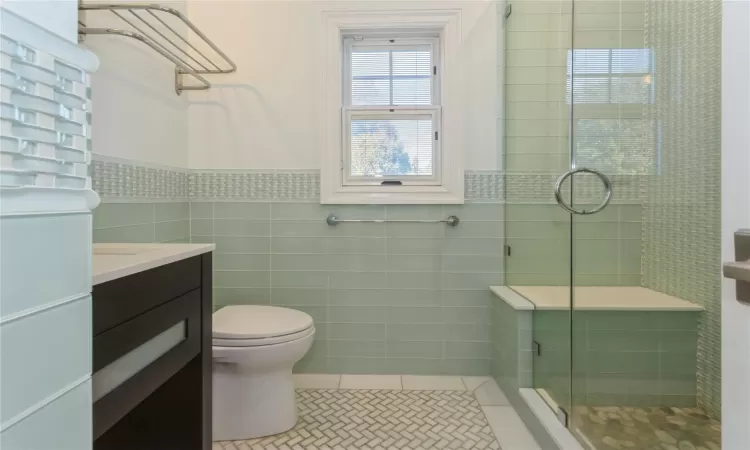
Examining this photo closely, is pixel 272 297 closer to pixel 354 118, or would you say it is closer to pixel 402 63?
pixel 354 118

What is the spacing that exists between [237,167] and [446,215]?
1.10 metres

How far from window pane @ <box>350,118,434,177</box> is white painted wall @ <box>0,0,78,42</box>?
1845mm

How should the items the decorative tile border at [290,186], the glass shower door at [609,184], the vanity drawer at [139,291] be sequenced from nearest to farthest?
the vanity drawer at [139,291]
the glass shower door at [609,184]
the decorative tile border at [290,186]

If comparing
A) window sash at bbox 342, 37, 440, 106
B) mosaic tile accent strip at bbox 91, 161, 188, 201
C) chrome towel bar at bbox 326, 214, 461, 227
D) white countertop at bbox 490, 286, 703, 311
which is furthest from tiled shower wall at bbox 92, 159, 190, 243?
white countertop at bbox 490, 286, 703, 311

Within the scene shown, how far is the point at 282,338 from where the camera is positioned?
1.66 m

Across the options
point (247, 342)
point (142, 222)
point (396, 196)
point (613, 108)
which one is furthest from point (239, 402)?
point (613, 108)

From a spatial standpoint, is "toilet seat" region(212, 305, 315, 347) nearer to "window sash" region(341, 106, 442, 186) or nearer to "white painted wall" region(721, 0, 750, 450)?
"window sash" region(341, 106, 442, 186)

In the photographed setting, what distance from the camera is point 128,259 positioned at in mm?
938

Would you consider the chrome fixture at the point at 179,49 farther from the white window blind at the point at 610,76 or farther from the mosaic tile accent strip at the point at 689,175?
the mosaic tile accent strip at the point at 689,175

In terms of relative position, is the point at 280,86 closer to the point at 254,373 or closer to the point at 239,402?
the point at 254,373

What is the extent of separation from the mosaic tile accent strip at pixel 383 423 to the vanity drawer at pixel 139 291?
905mm

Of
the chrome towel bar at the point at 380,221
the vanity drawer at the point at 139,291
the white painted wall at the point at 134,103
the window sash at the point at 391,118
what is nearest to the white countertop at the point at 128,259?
the vanity drawer at the point at 139,291

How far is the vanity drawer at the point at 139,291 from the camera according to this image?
0.73 m

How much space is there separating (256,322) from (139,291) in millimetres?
931
